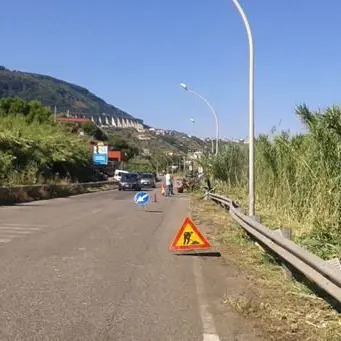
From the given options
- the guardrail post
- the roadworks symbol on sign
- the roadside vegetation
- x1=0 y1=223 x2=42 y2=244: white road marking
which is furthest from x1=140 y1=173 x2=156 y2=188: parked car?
the guardrail post

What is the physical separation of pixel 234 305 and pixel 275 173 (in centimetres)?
1294

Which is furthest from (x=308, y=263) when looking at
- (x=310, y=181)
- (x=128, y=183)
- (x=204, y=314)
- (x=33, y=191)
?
(x=128, y=183)

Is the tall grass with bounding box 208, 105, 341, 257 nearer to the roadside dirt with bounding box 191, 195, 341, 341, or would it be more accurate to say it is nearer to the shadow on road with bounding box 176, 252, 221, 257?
the roadside dirt with bounding box 191, 195, 341, 341

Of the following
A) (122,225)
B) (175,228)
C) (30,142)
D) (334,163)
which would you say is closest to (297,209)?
(334,163)

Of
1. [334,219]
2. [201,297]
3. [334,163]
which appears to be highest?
[334,163]

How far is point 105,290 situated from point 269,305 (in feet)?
7.72

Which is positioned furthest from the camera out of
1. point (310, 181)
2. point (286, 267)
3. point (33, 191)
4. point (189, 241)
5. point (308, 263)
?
point (33, 191)

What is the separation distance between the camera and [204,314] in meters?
7.64

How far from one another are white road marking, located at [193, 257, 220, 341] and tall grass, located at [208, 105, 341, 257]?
6.97ft

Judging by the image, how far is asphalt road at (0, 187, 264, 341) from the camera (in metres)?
6.72

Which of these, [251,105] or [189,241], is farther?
[251,105]

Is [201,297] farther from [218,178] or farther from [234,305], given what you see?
[218,178]

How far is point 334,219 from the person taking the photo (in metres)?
12.9

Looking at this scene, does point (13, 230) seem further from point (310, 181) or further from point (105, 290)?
point (105, 290)
